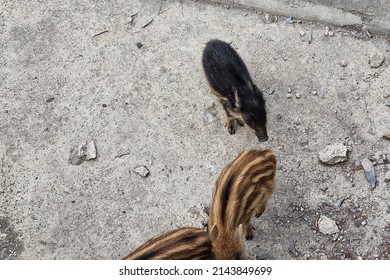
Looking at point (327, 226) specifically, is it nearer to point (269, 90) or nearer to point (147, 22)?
point (269, 90)

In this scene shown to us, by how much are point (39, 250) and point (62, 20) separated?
2.47 metres

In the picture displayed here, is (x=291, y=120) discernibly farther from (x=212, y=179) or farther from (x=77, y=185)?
(x=77, y=185)

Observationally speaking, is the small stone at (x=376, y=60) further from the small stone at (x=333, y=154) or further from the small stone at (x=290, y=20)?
the small stone at (x=333, y=154)

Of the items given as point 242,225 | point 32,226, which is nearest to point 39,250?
point 32,226

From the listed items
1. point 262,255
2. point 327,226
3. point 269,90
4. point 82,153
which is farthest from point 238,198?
point 82,153

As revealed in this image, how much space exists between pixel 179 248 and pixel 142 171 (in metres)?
1.15

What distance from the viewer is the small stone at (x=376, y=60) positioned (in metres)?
5.47

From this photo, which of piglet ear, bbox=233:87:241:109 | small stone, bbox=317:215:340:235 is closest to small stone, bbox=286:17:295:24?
piglet ear, bbox=233:87:241:109

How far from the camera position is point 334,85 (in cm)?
543

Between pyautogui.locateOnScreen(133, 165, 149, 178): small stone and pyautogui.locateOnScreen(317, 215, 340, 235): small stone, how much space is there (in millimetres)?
1540

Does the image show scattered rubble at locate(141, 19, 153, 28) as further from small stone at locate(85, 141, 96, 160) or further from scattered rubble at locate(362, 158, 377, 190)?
scattered rubble at locate(362, 158, 377, 190)

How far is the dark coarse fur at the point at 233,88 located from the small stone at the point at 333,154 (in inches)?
20.4

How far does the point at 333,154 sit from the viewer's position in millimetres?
4984

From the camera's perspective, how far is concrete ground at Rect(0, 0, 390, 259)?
4.81 metres
